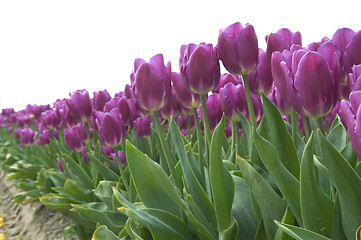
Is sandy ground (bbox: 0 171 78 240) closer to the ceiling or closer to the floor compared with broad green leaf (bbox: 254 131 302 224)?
closer to the floor

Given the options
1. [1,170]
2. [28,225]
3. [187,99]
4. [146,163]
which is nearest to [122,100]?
[187,99]

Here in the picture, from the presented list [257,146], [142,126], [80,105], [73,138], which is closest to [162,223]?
[257,146]

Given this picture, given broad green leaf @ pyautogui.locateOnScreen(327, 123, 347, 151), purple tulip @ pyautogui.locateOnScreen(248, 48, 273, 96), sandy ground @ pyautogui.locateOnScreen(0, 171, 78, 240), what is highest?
purple tulip @ pyautogui.locateOnScreen(248, 48, 273, 96)

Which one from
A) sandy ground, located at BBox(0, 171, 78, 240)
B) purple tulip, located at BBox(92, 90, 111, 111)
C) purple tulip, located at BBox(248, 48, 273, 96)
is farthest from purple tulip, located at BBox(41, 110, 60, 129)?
purple tulip, located at BBox(248, 48, 273, 96)

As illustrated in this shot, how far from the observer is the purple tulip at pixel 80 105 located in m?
2.25

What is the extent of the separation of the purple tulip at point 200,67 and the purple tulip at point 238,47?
0.11 feet

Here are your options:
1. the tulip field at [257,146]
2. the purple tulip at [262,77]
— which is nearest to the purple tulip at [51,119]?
the tulip field at [257,146]

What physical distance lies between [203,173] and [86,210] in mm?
763

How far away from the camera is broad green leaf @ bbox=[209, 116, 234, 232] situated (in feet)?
3.71

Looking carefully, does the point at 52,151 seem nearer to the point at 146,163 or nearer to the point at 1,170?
the point at 1,170

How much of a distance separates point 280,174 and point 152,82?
1.59 ft

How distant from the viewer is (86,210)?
1.91m

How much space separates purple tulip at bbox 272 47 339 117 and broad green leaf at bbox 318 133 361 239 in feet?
0.33

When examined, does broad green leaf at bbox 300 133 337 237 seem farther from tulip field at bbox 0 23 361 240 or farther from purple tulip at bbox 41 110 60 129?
purple tulip at bbox 41 110 60 129
